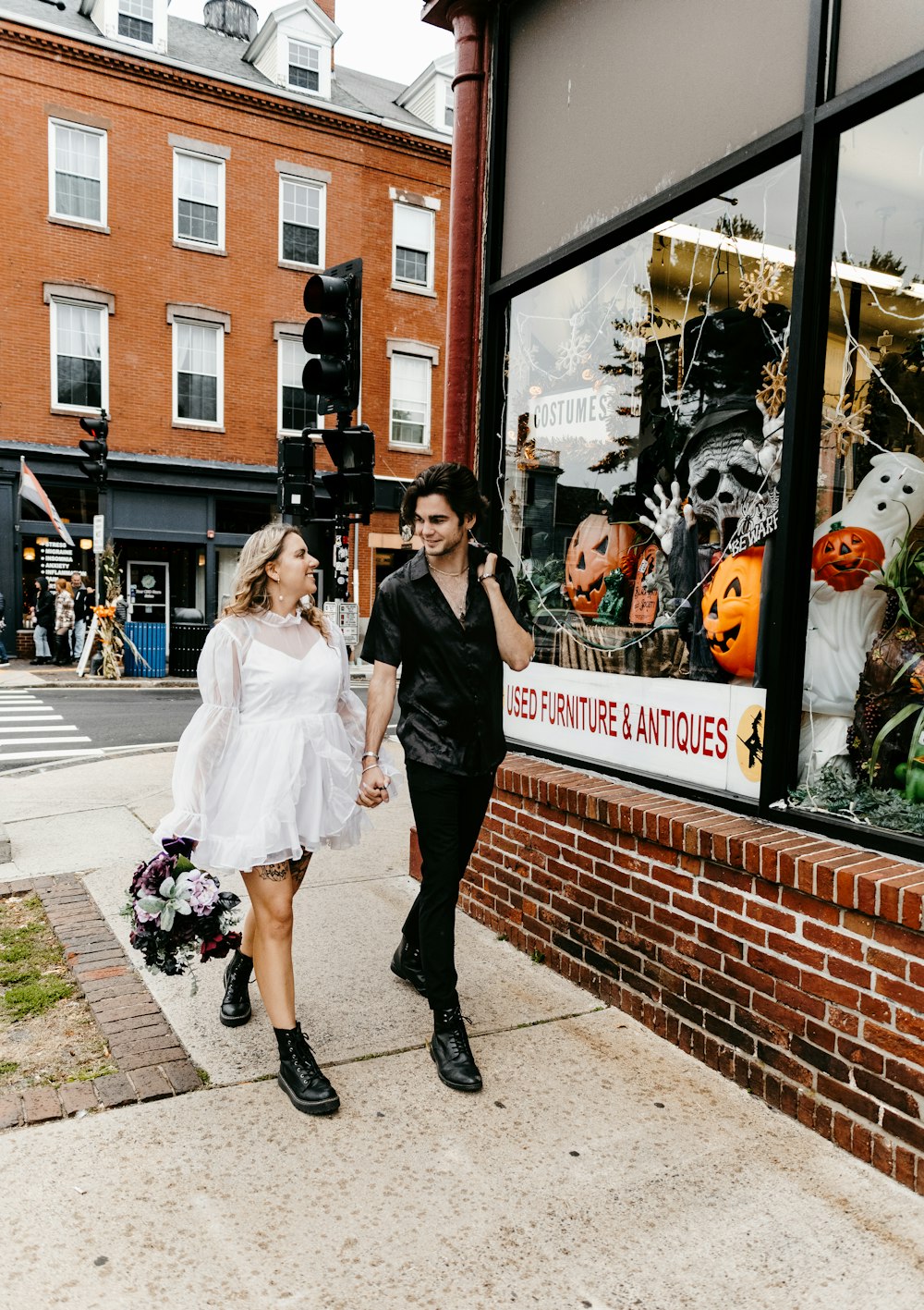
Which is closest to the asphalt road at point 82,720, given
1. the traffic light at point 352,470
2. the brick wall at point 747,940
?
the traffic light at point 352,470

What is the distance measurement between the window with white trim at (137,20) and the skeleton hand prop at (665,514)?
2156 centimetres

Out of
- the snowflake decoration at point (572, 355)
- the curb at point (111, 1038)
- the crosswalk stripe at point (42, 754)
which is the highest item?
the snowflake decoration at point (572, 355)

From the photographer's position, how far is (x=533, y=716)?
188 inches

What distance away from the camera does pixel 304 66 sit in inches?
887

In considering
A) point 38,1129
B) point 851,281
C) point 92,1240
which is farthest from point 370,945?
point 851,281

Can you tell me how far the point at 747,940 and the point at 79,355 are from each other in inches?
802

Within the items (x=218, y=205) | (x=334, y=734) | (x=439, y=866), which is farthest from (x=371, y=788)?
(x=218, y=205)

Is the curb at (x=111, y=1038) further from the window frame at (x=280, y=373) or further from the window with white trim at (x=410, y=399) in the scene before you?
the window with white trim at (x=410, y=399)

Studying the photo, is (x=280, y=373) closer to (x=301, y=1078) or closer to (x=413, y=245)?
(x=413, y=245)

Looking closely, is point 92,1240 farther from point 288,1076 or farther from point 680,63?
point 680,63

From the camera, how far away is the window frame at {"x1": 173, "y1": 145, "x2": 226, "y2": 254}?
20.9 m

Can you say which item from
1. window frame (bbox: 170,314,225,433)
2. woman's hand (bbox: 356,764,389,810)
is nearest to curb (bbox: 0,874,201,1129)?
woman's hand (bbox: 356,764,389,810)

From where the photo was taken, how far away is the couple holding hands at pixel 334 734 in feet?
10.3

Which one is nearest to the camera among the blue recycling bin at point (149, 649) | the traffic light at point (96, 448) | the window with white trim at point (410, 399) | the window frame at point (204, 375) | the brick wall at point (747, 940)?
the brick wall at point (747, 940)
